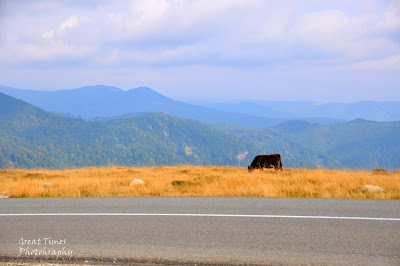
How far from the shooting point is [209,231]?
822 centimetres

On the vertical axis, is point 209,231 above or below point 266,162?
above

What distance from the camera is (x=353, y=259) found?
249 inches

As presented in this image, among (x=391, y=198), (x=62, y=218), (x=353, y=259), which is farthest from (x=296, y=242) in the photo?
(x=391, y=198)

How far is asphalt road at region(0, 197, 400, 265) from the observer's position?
668 cm

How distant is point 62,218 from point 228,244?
15.3 feet

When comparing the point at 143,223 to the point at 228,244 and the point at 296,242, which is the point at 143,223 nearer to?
the point at 228,244

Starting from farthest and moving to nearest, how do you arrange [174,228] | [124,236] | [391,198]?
[391,198], [174,228], [124,236]

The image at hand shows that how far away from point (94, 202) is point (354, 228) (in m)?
7.60

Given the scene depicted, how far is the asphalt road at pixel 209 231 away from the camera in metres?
6.68

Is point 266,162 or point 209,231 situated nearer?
point 209,231

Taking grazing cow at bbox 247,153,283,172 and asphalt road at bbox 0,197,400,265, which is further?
grazing cow at bbox 247,153,283,172

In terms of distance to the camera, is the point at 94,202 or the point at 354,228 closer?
the point at 354,228

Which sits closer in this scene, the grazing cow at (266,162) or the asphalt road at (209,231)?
Result: the asphalt road at (209,231)

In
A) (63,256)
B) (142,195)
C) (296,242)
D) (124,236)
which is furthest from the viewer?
(142,195)
